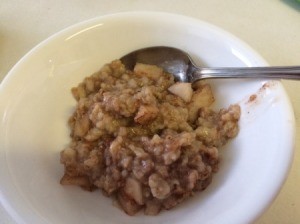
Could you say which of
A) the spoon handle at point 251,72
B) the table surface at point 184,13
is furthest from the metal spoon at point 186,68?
the table surface at point 184,13

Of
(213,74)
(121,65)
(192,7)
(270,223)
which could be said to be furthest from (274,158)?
(192,7)

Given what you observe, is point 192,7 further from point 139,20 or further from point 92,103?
point 92,103

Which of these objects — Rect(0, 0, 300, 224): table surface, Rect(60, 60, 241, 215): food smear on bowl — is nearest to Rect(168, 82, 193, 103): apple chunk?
Rect(60, 60, 241, 215): food smear on bowl

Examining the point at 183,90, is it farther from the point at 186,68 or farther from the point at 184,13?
the point at 184,13

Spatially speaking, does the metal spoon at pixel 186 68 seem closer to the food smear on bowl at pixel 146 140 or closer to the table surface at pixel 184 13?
the food smear on bowl at pixel 146 140

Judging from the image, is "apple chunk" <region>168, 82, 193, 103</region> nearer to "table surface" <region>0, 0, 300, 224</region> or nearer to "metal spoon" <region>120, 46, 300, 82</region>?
"metal spoon" <region>120, 46, 300, 82</region>
